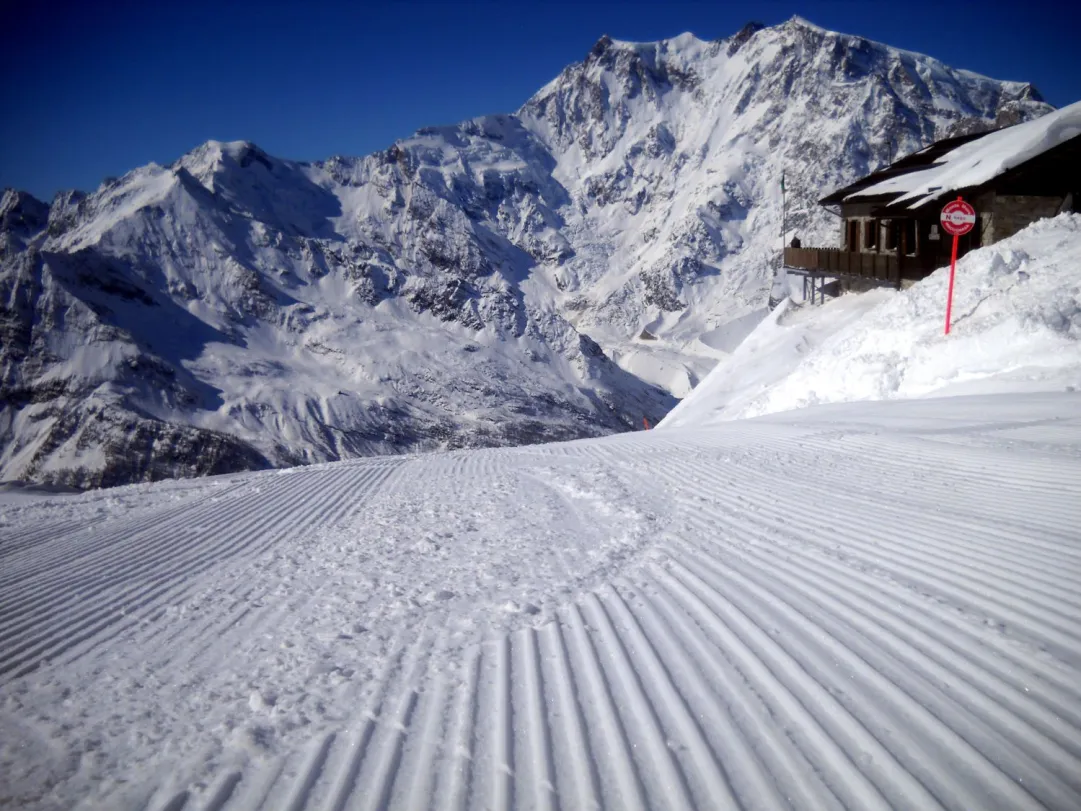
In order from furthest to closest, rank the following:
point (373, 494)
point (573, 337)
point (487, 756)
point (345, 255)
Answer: point (345, 255), point (573, 337), point (373, 494), point (487, 756)

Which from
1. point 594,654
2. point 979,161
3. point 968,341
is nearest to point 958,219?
point 968,341

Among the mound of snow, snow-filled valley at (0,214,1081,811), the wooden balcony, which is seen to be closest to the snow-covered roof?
the wooden balcony

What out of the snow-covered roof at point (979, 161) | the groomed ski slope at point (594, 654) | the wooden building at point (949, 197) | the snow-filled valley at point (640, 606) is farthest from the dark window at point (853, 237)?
the groomed ski slope at point (594, 654)

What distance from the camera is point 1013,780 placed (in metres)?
2.69

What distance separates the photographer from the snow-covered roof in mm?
19828

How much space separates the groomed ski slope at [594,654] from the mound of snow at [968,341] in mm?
4692

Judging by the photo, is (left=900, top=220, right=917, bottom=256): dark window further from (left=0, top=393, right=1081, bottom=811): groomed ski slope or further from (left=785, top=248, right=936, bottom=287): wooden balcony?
(left=0, top=393, right=1081, bottom=811): groomed ski slope

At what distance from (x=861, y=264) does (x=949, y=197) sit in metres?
4.13

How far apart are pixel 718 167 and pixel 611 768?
562ft

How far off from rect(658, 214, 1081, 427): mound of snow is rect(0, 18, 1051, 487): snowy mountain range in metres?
76.5

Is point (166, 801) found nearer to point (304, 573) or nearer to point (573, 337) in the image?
point (304, 573)

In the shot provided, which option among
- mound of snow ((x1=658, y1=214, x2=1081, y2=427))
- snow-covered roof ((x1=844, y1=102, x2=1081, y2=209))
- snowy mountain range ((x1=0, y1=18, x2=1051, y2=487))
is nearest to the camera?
mound of snow ((x1=658, y1=214, x2=1081, y2=427))

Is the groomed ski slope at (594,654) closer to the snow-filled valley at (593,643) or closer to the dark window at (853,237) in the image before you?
the snow-filled valley at (593,643)

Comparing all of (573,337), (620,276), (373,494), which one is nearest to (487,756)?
(373,494)
